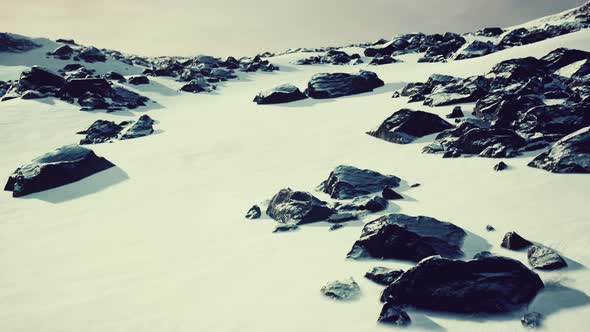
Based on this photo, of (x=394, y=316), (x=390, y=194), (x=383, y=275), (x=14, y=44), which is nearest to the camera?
(x=394, y=316)

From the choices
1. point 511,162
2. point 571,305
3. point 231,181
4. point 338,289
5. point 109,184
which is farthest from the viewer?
point 109,184

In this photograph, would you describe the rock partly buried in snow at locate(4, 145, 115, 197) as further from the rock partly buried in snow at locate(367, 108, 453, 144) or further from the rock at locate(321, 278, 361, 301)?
the rock at locate(321, 278, 361, 301)

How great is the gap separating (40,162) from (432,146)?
8.24 metres

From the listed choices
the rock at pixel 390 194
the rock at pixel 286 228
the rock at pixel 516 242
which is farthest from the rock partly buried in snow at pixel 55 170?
the rock at pixel 516 242

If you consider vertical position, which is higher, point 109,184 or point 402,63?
point 402,63

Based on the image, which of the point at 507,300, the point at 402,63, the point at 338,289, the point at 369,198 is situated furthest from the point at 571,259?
the point at 402,63

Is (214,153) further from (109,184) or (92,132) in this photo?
(92,132)

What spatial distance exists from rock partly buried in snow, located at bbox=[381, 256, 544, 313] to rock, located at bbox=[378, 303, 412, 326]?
0.13m

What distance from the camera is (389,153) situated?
27.7 ft

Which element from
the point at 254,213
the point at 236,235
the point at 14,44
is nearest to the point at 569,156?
the point at 254,213

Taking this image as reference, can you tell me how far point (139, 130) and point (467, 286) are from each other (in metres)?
11.6

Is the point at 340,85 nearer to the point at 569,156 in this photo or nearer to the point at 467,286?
the point at 569,156

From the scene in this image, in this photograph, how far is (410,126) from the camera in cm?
915

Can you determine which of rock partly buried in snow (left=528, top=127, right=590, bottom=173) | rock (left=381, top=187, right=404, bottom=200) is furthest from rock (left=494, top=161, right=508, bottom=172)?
rock (left=381, top=187, right=404, bottom=200)
